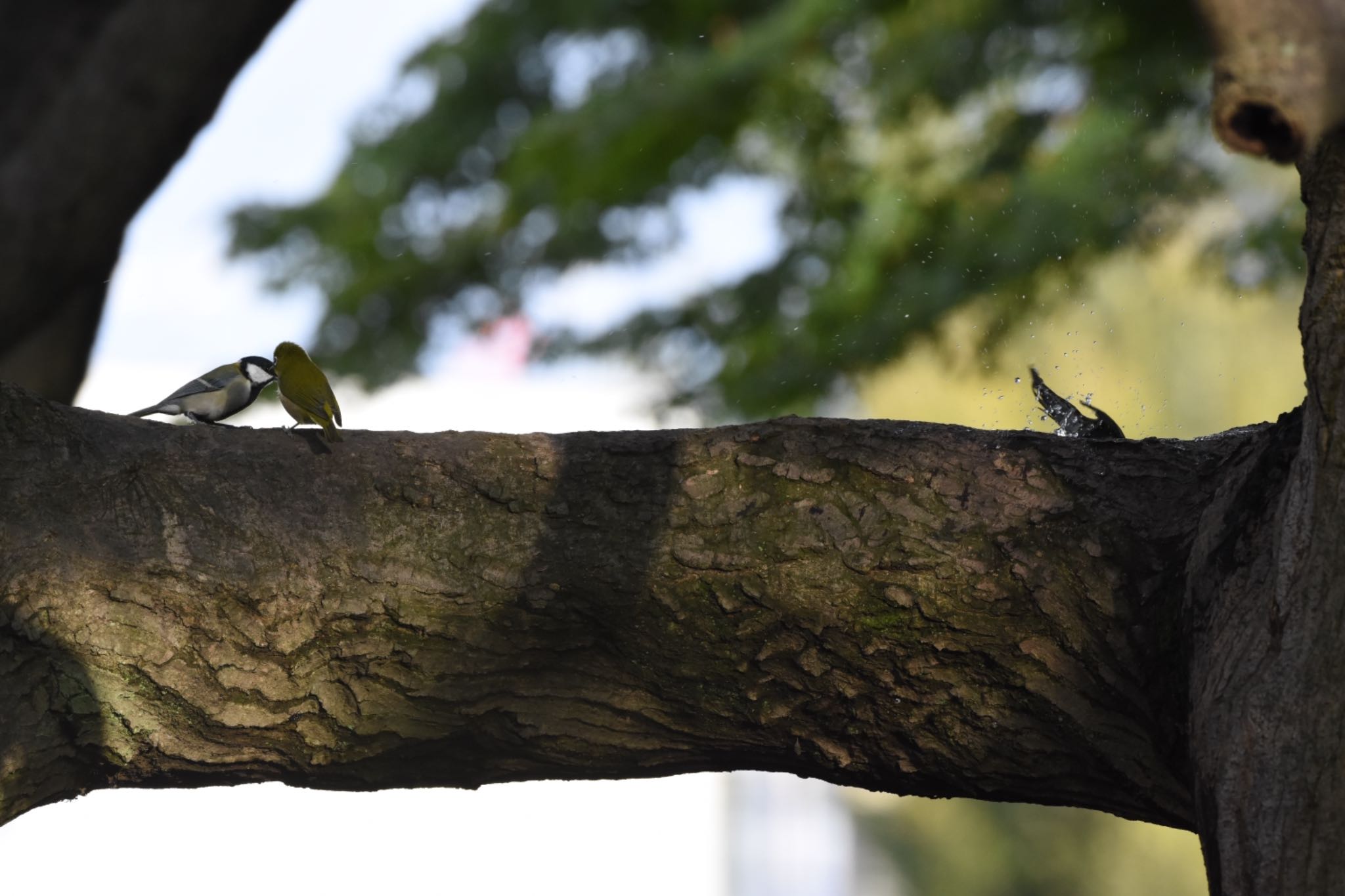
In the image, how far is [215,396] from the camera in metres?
3.06

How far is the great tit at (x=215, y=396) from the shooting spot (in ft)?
9.82

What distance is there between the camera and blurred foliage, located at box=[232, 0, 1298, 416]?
518 cm

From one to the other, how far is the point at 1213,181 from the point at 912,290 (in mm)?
1285

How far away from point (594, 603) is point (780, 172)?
4.61 m

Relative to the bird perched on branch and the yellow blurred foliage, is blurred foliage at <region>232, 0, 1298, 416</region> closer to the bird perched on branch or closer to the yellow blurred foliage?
the yellow blurred foliage

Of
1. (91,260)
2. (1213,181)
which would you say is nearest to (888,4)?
(1213,181)

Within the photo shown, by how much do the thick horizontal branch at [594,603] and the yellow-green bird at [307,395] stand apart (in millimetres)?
271

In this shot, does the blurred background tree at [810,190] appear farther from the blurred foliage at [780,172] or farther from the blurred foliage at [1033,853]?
the blurred foliage at [1033,853]

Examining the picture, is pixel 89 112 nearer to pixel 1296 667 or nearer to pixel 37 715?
pixel 37 715

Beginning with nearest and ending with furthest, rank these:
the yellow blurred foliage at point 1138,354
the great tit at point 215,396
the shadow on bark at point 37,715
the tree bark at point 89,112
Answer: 1. the shadow on bark at point 37,715
2. the great tit at point 215,396
3. the tree bark at point 89,112
4. the yellow blurred foliage at point 1138,354

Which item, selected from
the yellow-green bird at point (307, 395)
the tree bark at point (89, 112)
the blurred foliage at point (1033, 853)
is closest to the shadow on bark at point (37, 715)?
Answer: the yellow-green bird at point (307, 395)

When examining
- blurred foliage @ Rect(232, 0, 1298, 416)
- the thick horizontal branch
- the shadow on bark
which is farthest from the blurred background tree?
the shadow on bark

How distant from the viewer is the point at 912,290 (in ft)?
17.8

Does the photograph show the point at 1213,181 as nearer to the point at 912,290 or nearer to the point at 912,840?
the point at 912,290
